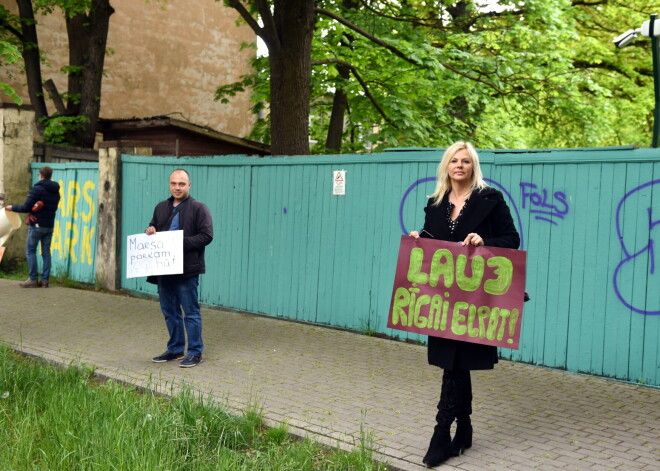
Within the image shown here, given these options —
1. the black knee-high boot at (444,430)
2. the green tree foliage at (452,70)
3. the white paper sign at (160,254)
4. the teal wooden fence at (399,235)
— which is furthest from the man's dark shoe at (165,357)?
the green tree foliage at (452,70)

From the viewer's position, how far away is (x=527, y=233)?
7.70 m

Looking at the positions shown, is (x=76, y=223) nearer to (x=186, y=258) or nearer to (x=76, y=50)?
(x=76, y=50)

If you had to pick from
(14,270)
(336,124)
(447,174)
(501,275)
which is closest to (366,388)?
(501,275)

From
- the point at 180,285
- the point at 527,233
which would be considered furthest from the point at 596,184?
the point at 180,285

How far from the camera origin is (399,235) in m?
8.76

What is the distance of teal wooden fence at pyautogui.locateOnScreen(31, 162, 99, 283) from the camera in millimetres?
13070

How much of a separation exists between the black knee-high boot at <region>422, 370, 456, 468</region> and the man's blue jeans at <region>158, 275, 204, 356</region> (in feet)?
10.5

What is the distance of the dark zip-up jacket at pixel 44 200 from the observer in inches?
486

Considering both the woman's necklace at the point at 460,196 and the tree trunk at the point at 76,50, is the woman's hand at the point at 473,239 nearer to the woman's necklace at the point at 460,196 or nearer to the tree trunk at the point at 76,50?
the woman's necklace at the point at 460,196

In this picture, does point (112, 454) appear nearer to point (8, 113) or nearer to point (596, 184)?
point (596, 184)

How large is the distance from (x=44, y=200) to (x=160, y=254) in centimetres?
598

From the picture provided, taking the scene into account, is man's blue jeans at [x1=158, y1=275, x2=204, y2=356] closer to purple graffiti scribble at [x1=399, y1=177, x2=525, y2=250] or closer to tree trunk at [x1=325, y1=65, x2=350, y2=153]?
purple graffiti scribble at [x1=399, y1=177, x2=525, y2=250]

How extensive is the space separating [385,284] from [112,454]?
4891mm

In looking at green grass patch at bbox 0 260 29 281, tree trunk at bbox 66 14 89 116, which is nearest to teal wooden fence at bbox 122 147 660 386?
green grass patch at bbox 0 260 29 281
